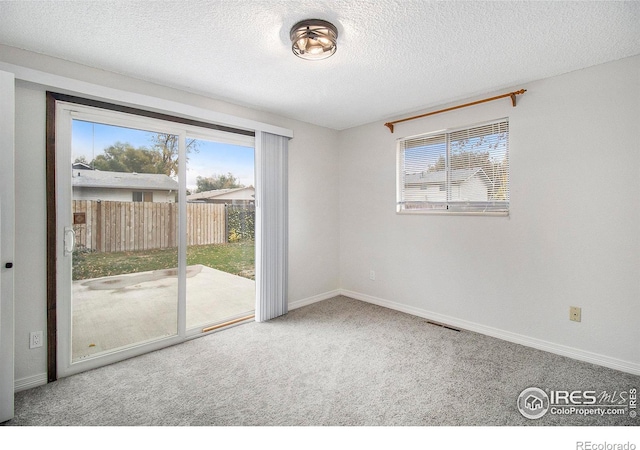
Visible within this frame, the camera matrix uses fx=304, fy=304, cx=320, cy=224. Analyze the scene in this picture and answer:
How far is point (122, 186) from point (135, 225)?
36 centimetres

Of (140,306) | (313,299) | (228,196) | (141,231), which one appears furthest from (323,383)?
(228,196)

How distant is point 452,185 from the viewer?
11.1ft

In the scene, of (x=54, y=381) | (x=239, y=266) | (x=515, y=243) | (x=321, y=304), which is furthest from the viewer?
(x=321, y=304)

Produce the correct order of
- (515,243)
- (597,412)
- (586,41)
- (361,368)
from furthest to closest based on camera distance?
(515,243)
(361,368)
(586,41)
(597,412)

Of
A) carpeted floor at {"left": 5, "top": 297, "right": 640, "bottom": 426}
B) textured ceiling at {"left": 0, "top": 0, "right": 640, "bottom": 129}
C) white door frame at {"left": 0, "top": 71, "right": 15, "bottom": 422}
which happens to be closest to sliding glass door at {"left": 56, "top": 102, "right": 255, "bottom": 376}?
carpeted floor at {"left": 5, "top": 297, "right": 640, "bottom": 426}

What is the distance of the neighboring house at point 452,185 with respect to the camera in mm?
3164

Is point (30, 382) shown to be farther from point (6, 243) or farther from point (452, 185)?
point (452, 185)

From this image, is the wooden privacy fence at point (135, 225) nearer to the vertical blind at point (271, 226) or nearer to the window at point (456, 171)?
the vertical blind at point (271, 226)

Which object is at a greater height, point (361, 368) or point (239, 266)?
point (239, 266)

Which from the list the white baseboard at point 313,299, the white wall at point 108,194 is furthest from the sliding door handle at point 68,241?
the white baseboard at point 313,299

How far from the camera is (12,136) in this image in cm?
190

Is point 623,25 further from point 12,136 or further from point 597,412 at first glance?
point 12,136
